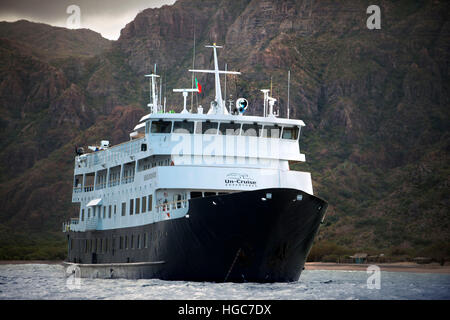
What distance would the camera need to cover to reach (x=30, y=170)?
148250mm

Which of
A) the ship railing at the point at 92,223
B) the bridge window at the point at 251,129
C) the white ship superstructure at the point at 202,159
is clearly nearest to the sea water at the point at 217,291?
the white ship superstructure at the point at 202,159

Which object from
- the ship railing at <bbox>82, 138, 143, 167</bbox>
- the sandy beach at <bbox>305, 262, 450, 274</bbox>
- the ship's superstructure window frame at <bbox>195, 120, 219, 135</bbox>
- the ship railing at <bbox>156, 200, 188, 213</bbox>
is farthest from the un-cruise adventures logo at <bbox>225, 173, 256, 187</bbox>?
the sandy beach at <bbox>305, 262, 450, 274</bbox>

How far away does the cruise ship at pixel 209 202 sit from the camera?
113 ft

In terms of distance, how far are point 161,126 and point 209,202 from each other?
24.2ft

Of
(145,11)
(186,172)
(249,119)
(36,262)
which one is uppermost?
(145,11)

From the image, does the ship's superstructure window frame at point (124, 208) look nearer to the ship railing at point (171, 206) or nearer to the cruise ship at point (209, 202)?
the cruise ship at point (209, 202)

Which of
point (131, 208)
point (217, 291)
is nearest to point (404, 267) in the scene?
point (131, 208)

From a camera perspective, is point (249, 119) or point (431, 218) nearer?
point (249, 119)

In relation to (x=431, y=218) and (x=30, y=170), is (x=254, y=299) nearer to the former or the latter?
(x=431, y=218)

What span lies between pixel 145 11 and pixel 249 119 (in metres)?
146

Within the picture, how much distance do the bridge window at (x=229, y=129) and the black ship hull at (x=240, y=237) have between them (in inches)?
227

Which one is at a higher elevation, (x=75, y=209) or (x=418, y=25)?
(x=418, y=25)

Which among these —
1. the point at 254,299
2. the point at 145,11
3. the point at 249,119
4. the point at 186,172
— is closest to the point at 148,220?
the point at 186,172

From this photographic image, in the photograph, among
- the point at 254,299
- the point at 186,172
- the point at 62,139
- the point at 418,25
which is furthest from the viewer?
the point at 62,139
